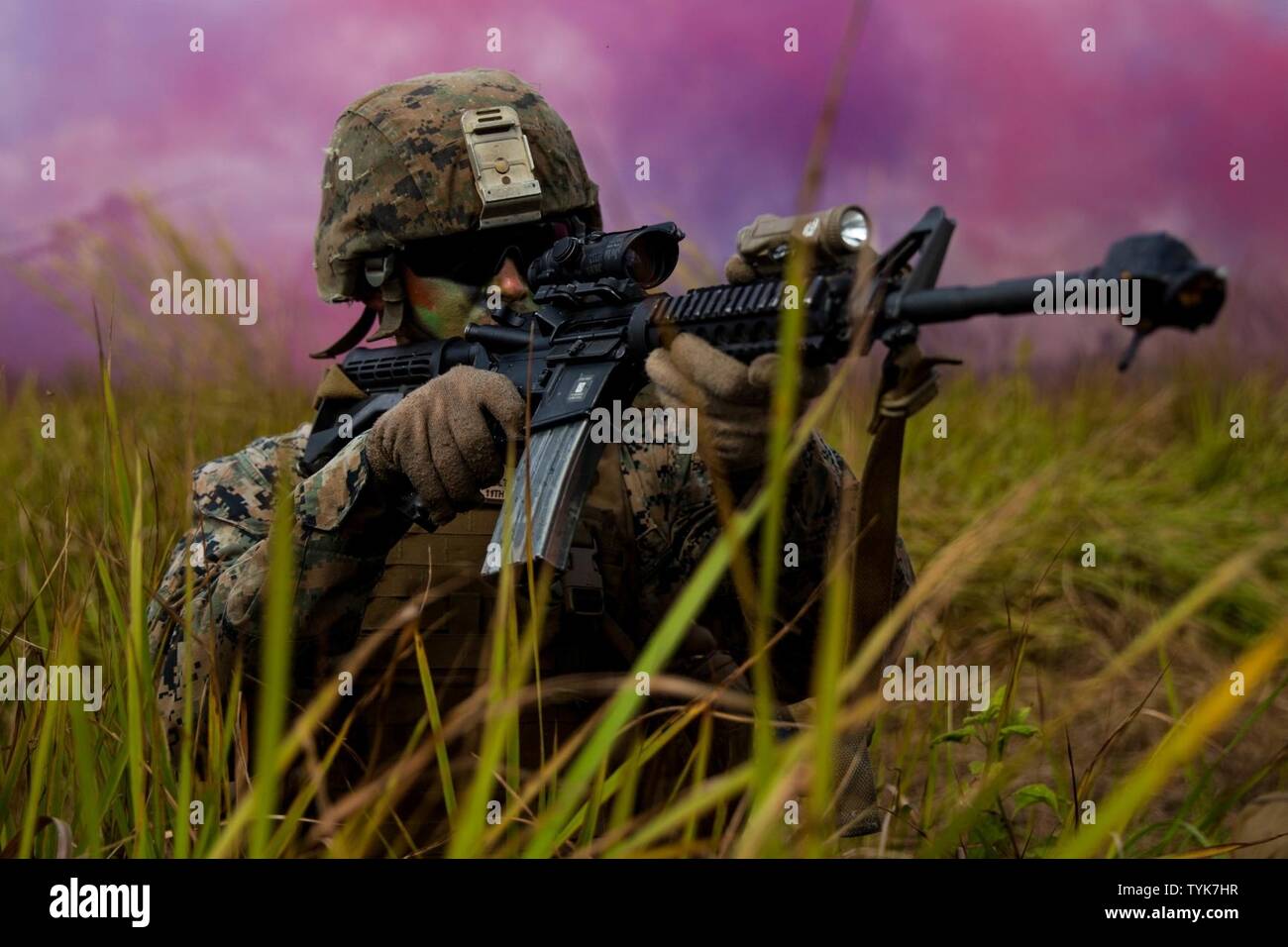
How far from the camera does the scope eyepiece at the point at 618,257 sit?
253 cm

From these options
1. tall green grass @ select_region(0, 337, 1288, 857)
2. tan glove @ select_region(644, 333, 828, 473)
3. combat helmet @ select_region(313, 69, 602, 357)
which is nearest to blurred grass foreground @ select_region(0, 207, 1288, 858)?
tall green grass @ select_region(0, 337, 1288, 857)

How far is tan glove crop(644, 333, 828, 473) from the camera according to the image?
2156mm

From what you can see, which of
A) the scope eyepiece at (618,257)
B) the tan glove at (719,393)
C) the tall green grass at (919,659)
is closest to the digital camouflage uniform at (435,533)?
the tall green grass at (919,659)

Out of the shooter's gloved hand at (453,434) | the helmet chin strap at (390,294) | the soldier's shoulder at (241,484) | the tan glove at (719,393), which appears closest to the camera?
the tan glove at (719,393)

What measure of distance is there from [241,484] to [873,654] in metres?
2.16

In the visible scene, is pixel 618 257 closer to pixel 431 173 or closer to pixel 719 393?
pixel 719 393

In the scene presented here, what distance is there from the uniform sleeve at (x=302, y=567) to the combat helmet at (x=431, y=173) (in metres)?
0.59

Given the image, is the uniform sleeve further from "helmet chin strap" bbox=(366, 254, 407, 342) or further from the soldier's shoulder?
"helmet chin strap" bbox=(366, 254, 407, 342)

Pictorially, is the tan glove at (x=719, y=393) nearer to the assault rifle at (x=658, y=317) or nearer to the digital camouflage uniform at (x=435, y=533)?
the assault rifle at (x=658, y=317)

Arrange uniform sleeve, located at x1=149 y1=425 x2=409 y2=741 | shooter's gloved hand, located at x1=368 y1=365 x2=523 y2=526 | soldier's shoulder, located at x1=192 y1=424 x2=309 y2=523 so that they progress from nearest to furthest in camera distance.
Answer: shooter's gloved hand, located at x1=368 y1=365 x2=523 y2=526
uniform sleeve, located at x1=149 y1=425 x2=409 y2=741
soldier's shoulder, located at x1=192 y1=424 x2=309 y2=523

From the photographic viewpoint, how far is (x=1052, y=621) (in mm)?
4957

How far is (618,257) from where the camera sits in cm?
253

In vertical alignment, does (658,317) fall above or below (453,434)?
above

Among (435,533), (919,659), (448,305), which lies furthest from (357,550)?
(919,659)
